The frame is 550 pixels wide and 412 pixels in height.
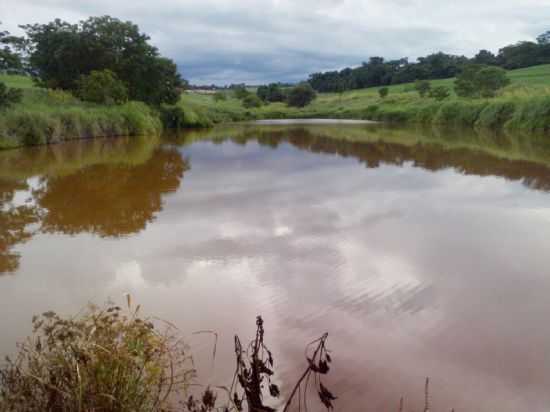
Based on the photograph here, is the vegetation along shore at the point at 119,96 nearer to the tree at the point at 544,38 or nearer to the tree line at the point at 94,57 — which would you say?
the tree line at the point at 94,57

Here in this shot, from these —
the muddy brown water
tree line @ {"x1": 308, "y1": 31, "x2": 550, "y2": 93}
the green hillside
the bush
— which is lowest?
the muddy brown water

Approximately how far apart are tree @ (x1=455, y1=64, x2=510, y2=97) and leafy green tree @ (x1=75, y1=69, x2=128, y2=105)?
30353 mm

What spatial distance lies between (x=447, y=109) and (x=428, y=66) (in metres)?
46.4

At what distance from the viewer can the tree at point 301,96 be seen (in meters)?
72.6

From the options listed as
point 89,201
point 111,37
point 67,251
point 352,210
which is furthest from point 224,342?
point 111,37

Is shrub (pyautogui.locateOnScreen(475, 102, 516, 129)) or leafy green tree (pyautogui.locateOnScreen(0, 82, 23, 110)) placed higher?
leafy green tree (pyautogui.locateOnScreen(0, 82, 23, 110))

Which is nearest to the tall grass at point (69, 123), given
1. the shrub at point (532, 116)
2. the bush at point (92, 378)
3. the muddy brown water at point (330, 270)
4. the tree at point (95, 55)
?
A: the tree at point (95, 55)

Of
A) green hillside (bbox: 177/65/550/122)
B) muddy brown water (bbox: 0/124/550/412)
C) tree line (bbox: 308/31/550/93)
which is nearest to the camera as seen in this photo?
muddy brown water (bbox: 0/124/550/412)

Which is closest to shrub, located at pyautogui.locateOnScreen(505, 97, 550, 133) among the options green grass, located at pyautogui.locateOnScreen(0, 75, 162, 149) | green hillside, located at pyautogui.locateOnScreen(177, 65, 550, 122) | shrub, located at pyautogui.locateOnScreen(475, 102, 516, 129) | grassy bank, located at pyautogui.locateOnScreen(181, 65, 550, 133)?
grassy bank, located at pyautogui.locateOnScreen(181, 65, 550, 133)

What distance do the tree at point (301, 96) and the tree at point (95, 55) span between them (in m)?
41.9

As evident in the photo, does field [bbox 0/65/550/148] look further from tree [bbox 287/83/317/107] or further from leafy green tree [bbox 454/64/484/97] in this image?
tree [bbox 287/83/317/107]

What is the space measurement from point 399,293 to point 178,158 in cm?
1183

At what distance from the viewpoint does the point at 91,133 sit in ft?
72.0

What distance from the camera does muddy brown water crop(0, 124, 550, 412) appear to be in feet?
10.3
